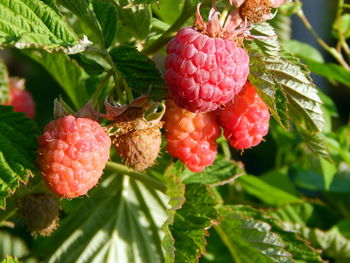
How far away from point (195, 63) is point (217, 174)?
41 centimetres

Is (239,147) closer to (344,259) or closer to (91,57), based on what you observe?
(91,57)

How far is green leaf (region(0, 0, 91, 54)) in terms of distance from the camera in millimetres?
812

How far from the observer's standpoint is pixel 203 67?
897mm

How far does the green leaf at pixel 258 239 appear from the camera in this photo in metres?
1.19

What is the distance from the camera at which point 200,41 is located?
2.95ft

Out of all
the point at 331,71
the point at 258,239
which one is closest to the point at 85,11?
the point at 258,239

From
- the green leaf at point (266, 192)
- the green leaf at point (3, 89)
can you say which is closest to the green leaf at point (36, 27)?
the green leaf at point (3, 89)

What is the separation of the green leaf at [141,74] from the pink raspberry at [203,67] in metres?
0.03

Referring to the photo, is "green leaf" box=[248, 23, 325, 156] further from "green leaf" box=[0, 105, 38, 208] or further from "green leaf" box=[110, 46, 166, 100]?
"green leaf" box=[0, 105, 38, 208]

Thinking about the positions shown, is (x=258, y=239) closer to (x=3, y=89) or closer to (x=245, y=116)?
(x=245, y=116)

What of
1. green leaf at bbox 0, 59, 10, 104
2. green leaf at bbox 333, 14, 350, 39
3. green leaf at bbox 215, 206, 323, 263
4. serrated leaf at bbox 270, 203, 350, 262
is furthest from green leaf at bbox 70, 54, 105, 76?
green leaf at bbox 333, 14, 350, 39

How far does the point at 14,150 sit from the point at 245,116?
0.37 meters

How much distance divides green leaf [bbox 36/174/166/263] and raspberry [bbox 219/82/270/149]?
0.29m

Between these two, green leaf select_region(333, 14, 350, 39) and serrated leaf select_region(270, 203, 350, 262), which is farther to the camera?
green leaf select_region(333, 14, 350, 39)
